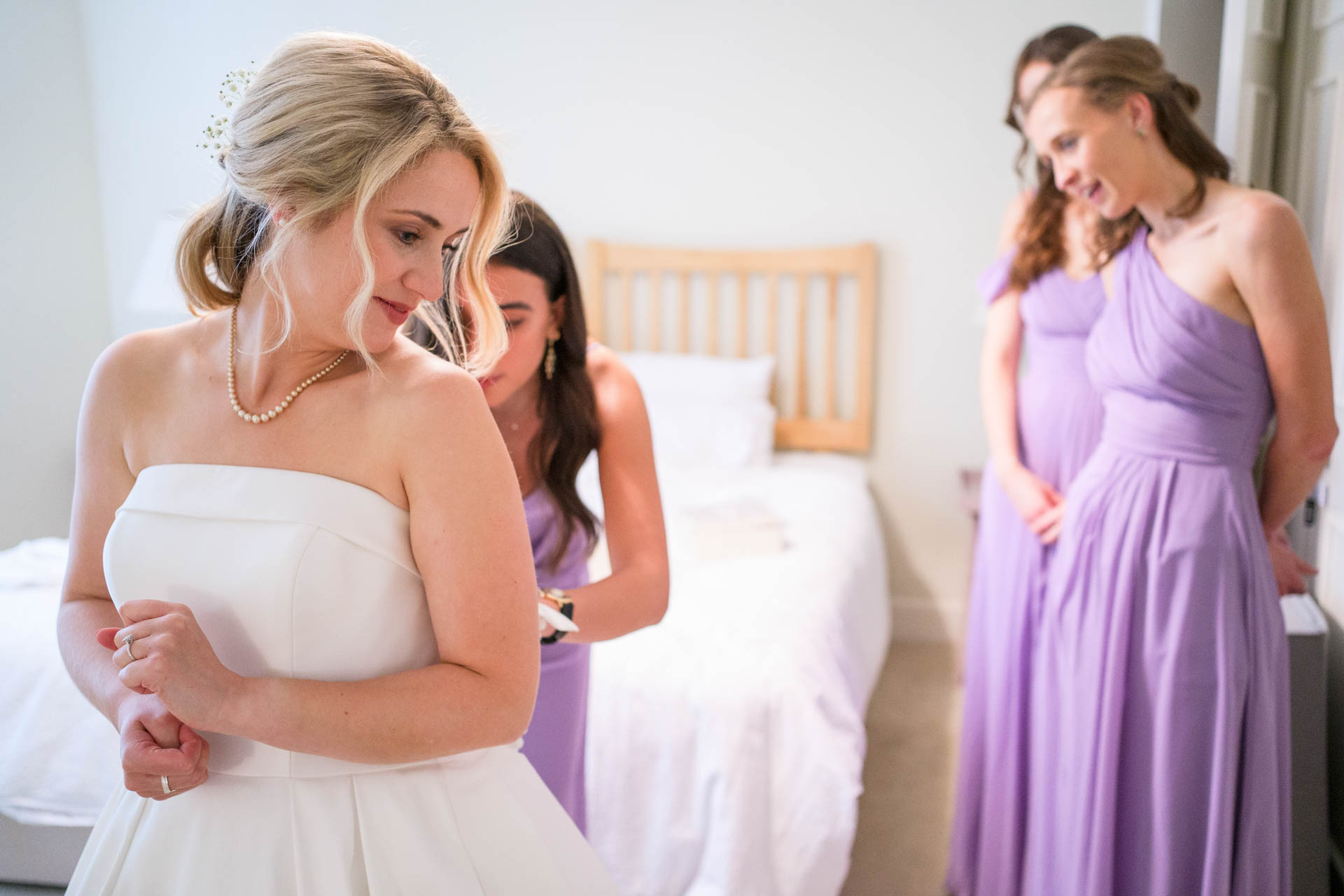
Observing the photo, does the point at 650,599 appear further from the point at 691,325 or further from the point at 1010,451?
the point at 691,325

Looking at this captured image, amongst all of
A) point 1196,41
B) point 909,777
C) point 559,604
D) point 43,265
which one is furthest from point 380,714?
point 1196,41

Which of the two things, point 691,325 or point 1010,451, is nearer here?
point 1010,451

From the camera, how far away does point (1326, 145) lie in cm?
193

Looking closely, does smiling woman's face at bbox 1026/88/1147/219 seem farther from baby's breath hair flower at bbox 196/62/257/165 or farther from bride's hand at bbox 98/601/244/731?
bride's hand at bbox 98/601/244/731

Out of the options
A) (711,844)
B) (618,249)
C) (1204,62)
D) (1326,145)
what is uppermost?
(1204,62)

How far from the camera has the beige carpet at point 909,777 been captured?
223cm

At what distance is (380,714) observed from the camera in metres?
0.80

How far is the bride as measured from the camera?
80 cm

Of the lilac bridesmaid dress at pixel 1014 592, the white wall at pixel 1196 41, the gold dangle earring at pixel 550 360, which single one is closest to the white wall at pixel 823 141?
the white wall at pixel 1196 41

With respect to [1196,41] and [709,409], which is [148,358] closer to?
[1196,41]

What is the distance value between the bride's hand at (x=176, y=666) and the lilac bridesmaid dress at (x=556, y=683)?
24.0 inches

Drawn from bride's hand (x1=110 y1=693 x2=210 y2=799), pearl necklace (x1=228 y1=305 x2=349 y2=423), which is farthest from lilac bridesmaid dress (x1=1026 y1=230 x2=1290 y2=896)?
bride's hand (x1=110 y1=693 x2=210 y2=799)

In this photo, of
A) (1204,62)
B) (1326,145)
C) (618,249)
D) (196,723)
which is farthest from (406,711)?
(618,249)

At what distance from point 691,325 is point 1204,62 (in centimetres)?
185
